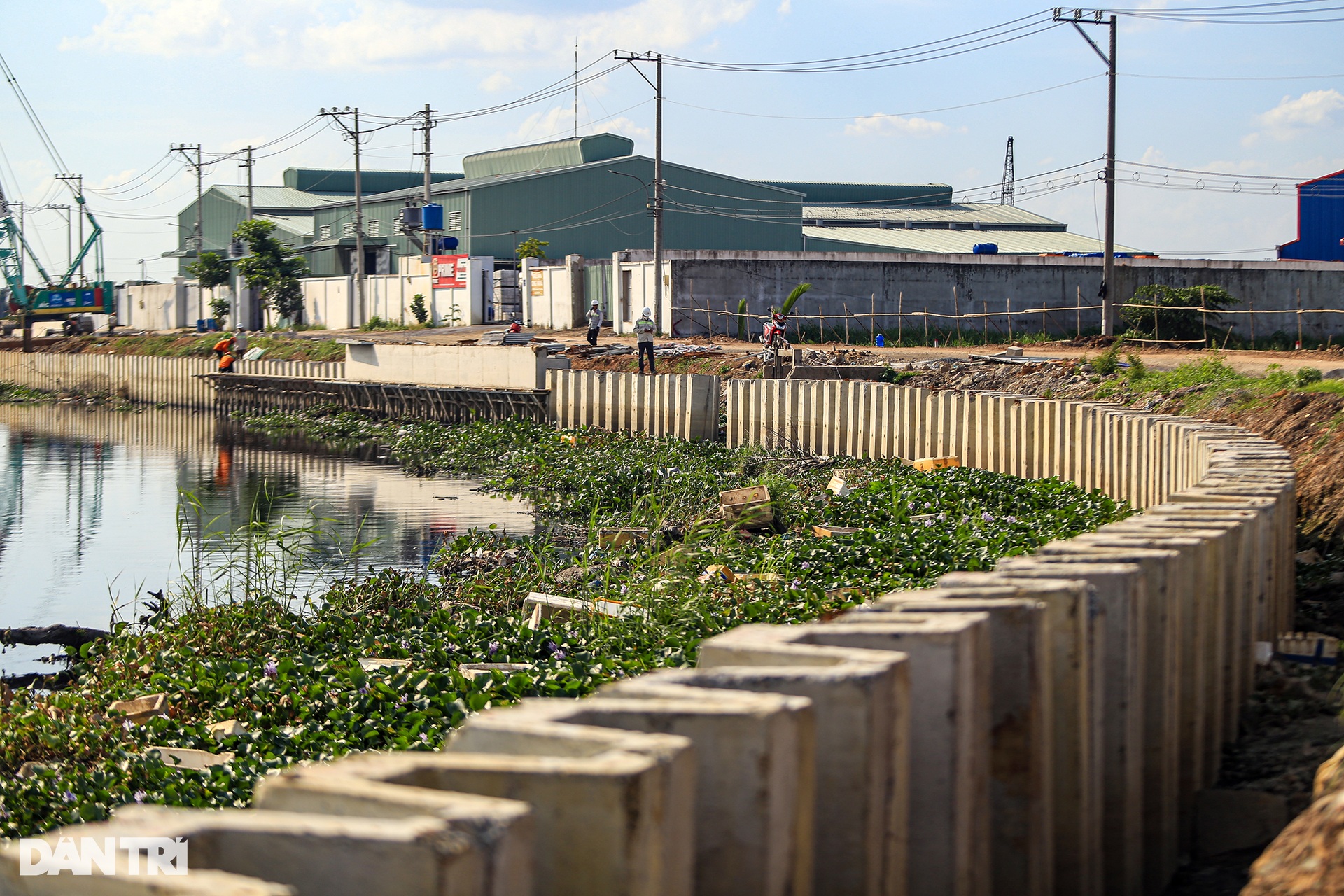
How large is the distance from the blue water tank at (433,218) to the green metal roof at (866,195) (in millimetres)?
28002

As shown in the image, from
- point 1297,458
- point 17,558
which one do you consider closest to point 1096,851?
point 1297,458

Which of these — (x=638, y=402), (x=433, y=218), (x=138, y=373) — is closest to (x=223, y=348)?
(x=138, y=373)

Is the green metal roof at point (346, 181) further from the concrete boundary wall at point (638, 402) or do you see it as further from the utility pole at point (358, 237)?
the concrete boundary wall at point (638, 402)

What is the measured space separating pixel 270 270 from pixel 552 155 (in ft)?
53.5

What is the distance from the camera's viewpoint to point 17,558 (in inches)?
808

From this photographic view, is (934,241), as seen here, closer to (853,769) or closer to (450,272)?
(450,272)

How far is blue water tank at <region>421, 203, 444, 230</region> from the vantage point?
5750cm

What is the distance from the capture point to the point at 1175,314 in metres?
34.8

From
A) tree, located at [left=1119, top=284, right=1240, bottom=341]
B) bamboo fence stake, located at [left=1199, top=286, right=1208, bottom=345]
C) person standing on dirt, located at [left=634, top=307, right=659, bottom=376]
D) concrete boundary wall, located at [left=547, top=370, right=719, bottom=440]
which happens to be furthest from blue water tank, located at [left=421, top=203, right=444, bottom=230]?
bamboo fence stake, located at [left=1199, top=286, right=1208, bottom=345]

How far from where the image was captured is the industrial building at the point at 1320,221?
58.5 metres

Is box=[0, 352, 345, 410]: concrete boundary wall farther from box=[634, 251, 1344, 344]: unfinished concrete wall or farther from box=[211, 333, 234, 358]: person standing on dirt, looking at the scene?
box=[634, 251, 1344, 344]: unfinished concrete wall

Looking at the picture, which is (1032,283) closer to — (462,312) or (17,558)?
(462,312)

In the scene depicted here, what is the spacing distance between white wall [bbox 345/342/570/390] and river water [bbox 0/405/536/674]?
12.9 feet

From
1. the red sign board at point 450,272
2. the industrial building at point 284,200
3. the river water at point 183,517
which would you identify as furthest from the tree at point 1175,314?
the industrial building at point 284,200
